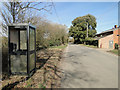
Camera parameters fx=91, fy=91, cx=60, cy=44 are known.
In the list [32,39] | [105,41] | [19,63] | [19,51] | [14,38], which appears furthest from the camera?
[105,41]

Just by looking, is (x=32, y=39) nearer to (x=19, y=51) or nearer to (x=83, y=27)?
(x=19, y=51)

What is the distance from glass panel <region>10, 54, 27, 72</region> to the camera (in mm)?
4336

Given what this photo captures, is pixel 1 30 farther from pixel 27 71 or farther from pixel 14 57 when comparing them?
pixel 27 71

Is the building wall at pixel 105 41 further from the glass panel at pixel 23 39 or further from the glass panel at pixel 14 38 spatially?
the glass panel at pixel 14 38

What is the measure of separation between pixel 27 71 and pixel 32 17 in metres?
6.40

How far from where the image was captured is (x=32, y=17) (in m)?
9.08

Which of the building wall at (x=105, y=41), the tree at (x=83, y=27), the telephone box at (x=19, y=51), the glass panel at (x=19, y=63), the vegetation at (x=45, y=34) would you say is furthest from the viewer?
the tree at (x=83, y=27)

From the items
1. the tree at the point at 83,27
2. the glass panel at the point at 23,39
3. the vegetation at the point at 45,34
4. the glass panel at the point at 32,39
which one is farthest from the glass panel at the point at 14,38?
the tree at the point at 83,27

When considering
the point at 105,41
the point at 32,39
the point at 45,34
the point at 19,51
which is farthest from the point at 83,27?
the point at 19,51

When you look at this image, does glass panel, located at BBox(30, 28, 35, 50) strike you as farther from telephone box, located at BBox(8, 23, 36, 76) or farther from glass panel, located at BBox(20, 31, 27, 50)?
glass panel, located at BBox(20, 31, 27, 50)

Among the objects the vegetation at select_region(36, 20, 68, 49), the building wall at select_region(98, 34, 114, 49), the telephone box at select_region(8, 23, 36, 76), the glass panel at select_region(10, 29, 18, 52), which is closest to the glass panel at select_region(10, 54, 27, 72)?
the telephone box at select_region(8, 23, 36, 76)

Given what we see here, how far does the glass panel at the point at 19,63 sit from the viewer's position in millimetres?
4336

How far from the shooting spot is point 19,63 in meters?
A: 4.36

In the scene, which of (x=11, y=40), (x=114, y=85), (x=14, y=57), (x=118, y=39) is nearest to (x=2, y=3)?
(x=11, y=40)
